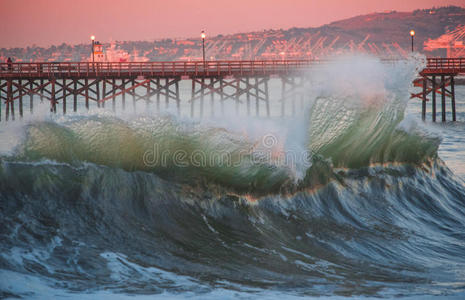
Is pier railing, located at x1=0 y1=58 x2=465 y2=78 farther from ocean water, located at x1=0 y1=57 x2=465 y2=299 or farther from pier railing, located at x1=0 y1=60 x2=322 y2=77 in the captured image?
ocean water, located at x1=0 y1=57 x2=465 y2=299

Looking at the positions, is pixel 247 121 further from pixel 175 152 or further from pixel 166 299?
pixel 166 299

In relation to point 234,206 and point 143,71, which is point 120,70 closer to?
point 143,71

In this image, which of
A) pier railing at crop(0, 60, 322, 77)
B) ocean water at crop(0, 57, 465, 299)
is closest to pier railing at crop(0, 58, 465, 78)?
pier railing at crop(0, 60, 322, 77)

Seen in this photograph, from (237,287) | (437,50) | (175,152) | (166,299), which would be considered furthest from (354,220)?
(437,50)

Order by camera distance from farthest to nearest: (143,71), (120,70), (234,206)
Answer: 1. (143,71)
2. (120,70)
3. (234,206)

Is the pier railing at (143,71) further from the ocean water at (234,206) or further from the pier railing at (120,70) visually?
the ocean water at (234,206)

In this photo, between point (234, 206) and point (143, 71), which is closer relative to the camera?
point (234, 206)

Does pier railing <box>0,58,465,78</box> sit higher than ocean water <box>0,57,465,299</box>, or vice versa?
pier railing <box>0,58,465,78</box>

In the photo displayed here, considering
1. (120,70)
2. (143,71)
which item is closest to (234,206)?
(120,70)

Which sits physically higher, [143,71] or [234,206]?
[143,71]
